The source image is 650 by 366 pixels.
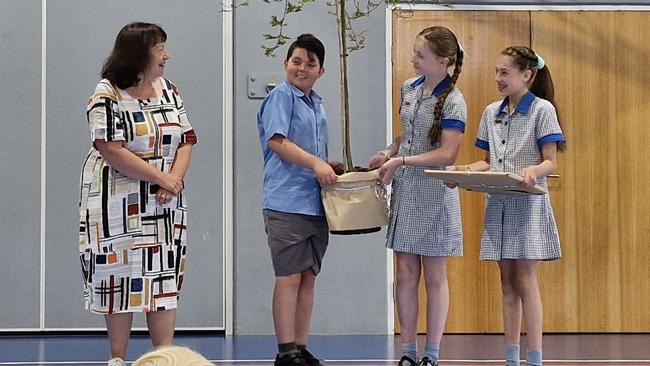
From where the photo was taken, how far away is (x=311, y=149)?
3809mm

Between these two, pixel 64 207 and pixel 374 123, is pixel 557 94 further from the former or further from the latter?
pixel 64 207

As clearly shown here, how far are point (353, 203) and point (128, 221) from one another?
0.86m

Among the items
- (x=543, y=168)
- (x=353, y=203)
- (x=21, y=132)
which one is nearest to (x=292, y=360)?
(x=353, y=203)

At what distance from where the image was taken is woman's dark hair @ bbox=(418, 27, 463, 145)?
12.1 feet

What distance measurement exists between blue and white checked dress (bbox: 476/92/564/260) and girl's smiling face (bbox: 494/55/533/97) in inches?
1.8

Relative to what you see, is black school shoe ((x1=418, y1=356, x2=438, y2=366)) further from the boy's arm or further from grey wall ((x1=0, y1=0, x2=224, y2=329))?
grey wall ((x1=0, y1=0, x2=224, y2=329))

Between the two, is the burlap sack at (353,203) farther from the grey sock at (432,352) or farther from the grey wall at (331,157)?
the grey wall at (331,157)

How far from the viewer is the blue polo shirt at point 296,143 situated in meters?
3.75

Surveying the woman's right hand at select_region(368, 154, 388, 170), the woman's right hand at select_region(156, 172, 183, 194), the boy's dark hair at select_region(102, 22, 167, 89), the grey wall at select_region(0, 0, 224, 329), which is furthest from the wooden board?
the grey wall at select_region(0, 0, 224, 329)

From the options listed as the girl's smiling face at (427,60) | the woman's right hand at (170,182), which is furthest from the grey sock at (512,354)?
the woman's right hand at (170,182)

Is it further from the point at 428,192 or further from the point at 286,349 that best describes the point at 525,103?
the point at 286,349

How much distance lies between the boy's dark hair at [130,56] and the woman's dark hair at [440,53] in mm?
1046

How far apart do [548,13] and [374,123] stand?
3.92 ft

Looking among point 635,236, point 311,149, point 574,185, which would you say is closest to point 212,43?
point 311,149
